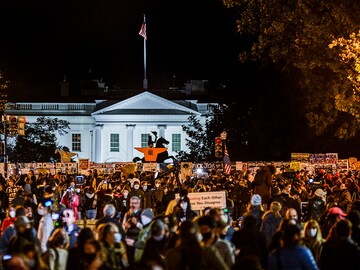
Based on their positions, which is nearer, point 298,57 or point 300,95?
point 298,57

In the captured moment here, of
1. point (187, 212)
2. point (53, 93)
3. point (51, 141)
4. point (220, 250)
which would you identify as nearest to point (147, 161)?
point (187, 212)

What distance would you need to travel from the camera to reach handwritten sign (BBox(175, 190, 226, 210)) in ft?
48.9

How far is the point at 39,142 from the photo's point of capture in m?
74.7

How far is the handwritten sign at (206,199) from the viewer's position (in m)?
14.9

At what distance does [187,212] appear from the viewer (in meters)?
14.5

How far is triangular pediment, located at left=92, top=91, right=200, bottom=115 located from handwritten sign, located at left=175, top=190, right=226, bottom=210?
217 ft

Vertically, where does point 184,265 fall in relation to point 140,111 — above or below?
below

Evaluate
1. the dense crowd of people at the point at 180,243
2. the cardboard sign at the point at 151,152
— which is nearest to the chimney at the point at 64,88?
the cardboard sign at the point at 151,152

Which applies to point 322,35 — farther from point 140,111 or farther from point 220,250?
point 140,111

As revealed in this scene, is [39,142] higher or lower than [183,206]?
higher

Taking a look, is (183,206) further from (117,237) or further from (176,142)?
(176,142)

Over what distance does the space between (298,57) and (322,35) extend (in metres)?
2.67

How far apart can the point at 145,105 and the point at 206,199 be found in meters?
67.4

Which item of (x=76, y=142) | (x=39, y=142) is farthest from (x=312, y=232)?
(x=76, y=142)
